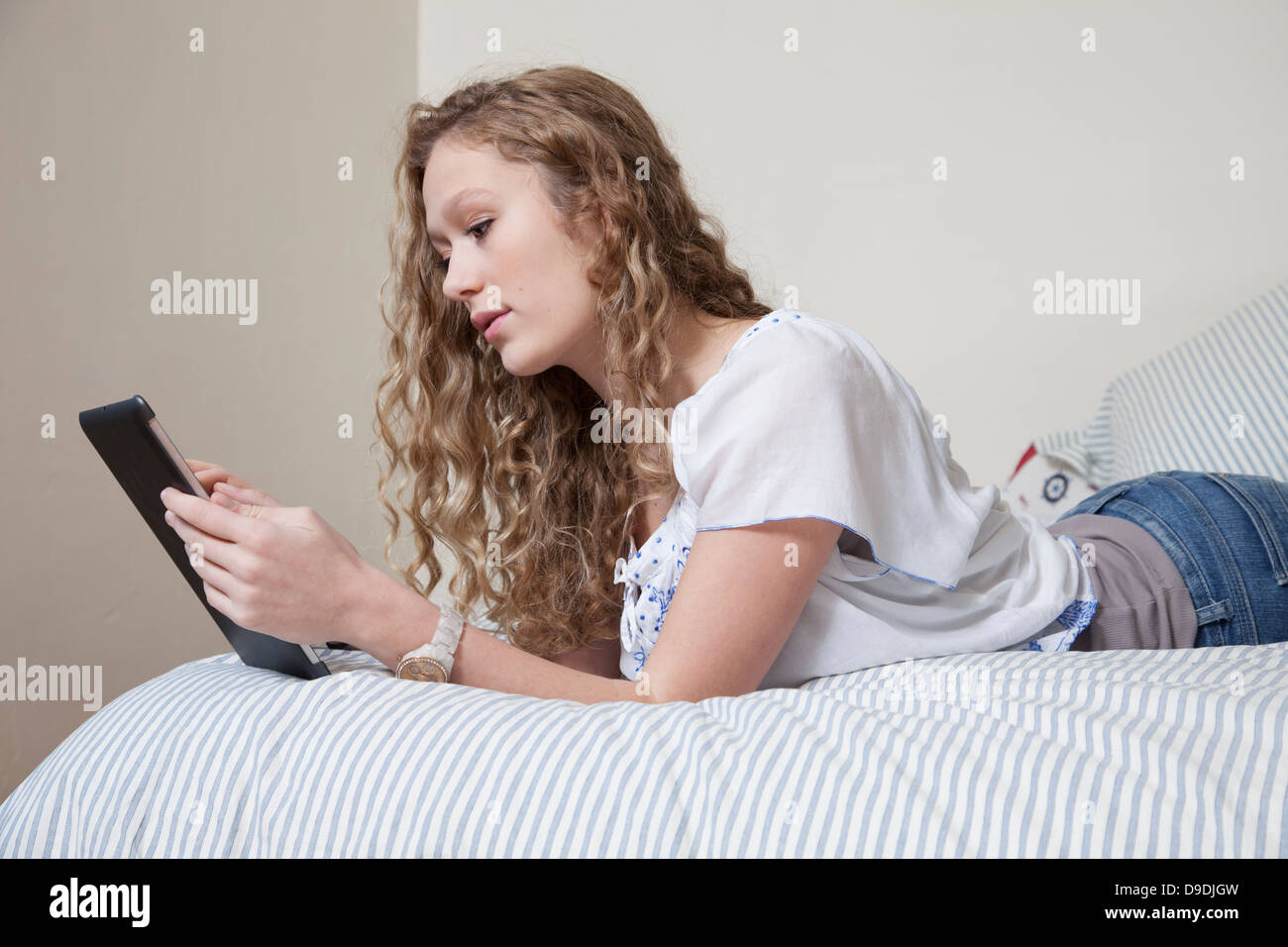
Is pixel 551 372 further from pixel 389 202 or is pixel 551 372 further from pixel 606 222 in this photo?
pixel 389 202

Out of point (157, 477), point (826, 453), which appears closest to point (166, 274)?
point (157, 477)

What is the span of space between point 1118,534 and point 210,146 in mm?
1529

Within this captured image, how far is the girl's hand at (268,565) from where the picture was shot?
0.76 metres

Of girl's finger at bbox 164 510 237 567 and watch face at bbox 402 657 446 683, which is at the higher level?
girl's finger at bbox 164 510 237 567

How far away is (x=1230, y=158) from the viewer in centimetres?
173

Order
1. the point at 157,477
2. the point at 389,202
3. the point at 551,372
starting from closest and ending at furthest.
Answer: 1. the point at 157,477
2. the point at 551,372
3. the point at 389,202

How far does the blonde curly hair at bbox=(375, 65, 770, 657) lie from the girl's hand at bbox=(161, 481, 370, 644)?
0.24 metres

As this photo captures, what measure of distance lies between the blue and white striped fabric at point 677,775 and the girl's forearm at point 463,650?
0.11 meters

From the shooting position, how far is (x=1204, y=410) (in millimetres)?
1509

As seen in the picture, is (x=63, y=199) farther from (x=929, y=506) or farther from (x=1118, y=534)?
(x=1118, y=534)

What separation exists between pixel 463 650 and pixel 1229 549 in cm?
81

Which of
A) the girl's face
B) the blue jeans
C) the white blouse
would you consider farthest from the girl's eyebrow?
the blue jeans

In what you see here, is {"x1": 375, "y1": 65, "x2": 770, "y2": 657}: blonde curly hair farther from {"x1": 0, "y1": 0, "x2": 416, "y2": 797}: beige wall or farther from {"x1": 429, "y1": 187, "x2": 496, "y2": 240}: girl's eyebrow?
{"x1": 0, "y1": 0, "x2": 416, "y2": 797}: beige wall

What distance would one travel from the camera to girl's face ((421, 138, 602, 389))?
3.26 ft
